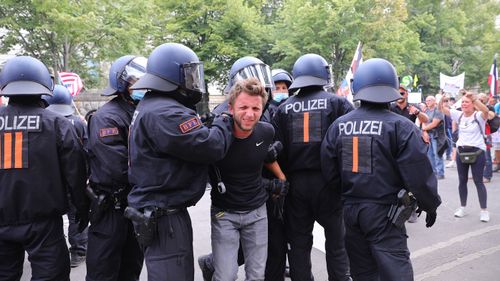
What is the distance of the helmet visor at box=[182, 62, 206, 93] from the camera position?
292 cm

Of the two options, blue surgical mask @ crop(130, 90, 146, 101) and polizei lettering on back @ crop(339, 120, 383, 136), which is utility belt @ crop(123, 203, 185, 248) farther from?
polizei lettering on back @ crop(339, 120, 383, 136)

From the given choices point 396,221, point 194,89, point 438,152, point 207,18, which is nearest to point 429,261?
point 396,221

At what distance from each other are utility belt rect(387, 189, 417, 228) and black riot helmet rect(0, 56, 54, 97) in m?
2.78

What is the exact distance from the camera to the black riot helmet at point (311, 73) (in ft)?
13.1

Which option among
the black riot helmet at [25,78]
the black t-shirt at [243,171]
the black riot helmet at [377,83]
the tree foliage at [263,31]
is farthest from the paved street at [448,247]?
the tree foliage at [263,31]

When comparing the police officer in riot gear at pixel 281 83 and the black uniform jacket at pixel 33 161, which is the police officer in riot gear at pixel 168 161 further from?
the police officer in riot gear at pixel 281 83

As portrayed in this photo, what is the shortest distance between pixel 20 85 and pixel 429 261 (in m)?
4.63

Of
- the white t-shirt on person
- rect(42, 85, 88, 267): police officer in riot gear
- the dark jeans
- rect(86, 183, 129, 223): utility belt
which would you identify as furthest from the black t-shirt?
the white t-shirt on person

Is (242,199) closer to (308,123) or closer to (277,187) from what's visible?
(277,187)

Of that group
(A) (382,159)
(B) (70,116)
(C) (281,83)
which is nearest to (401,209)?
(A) (382,159)

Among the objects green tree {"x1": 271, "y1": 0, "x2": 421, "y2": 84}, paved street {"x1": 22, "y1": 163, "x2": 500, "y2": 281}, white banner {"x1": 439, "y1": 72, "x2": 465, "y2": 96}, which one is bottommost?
paved street {"x1": 22, "y1": 163, "x2": 500, "y2": 281}

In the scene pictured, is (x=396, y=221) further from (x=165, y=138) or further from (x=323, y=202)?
(x=165, y=138)

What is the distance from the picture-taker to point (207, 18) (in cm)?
2089

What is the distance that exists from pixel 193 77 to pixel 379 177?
4.99ft
